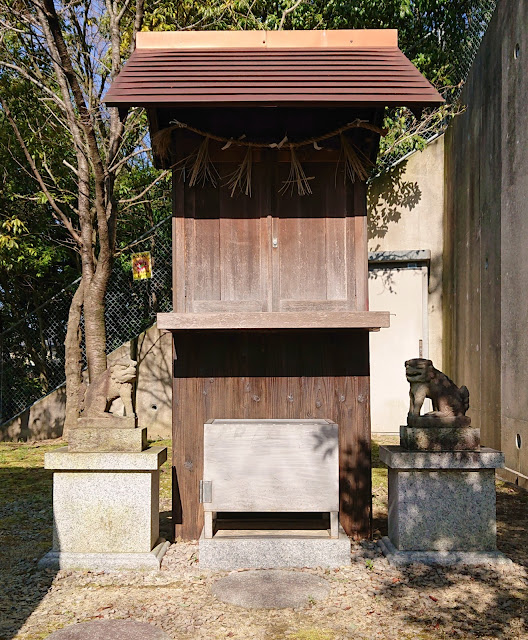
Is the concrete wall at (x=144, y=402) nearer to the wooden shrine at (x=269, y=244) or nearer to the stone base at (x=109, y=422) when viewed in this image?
the wooden shrine at (x=269, y=244)

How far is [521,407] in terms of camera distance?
744 cm

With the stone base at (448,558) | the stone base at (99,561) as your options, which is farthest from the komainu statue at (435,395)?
the stone base at (99,561)

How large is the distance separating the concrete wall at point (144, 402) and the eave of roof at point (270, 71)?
19.9 feet

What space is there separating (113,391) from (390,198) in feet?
26.5

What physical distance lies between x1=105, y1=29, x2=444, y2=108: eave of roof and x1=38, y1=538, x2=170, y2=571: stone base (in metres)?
3.57

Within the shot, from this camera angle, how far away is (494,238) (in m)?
8.50

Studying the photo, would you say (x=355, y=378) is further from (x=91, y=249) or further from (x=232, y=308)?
(x=91, y=249)

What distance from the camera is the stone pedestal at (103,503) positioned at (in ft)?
16.1

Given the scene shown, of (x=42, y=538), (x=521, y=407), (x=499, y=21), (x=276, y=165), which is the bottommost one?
(x=42, y=538)

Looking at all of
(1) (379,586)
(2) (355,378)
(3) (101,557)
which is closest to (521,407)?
(2) (355,378)

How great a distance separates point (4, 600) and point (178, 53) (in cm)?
473

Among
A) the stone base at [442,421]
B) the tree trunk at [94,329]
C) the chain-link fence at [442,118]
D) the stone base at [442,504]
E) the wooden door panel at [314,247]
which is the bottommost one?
the stone base at [442,504]

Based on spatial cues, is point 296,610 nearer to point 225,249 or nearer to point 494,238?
point 225,249

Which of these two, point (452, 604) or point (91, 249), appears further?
point (91, 249)
